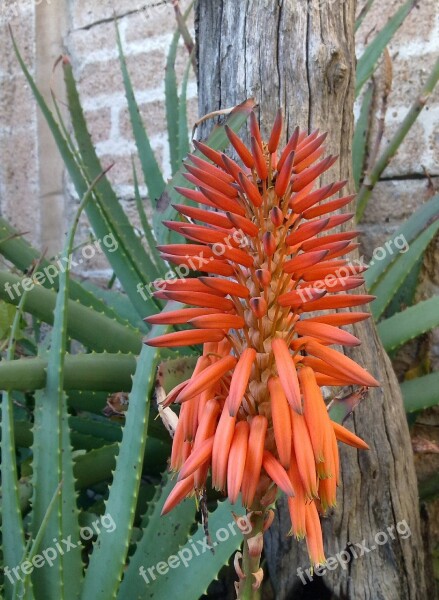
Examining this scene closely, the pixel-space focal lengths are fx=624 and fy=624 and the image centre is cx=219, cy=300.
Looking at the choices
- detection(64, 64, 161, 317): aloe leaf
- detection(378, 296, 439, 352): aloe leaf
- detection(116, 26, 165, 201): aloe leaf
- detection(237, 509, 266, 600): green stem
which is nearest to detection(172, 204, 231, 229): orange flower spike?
detection(237, 509, 266, 600): green stem

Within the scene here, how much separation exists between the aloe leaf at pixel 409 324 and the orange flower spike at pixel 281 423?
0.60 metres

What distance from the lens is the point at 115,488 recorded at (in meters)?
0.64

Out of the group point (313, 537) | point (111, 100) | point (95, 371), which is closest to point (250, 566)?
point (313, 537)

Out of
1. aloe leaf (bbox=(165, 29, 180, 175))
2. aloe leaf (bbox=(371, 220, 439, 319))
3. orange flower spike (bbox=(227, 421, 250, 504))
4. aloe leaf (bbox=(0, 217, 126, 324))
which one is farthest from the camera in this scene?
aloe leaf (bbox=(165, 29, 180, 175))

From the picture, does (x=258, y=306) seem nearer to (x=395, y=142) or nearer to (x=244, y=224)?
(x=244, y=224)

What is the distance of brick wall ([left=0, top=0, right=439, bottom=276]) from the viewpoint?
50.6 inches

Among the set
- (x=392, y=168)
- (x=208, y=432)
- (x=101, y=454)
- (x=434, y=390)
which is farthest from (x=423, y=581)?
(x=392, y=168)

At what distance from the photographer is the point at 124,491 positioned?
2.07ft

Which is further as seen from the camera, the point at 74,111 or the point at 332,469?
the point at 74,111

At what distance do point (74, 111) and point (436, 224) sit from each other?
65 centimetres

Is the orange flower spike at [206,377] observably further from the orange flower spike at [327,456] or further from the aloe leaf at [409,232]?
the aloe leaf at [409,232]

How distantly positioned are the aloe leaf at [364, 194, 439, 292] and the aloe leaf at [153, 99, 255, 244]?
1.44 feet

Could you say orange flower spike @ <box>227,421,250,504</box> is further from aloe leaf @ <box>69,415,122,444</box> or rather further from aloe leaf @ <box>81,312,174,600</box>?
aloe leaf @ <box>69,415,122,444</box>

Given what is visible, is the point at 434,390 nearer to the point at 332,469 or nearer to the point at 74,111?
the point at 332,469
